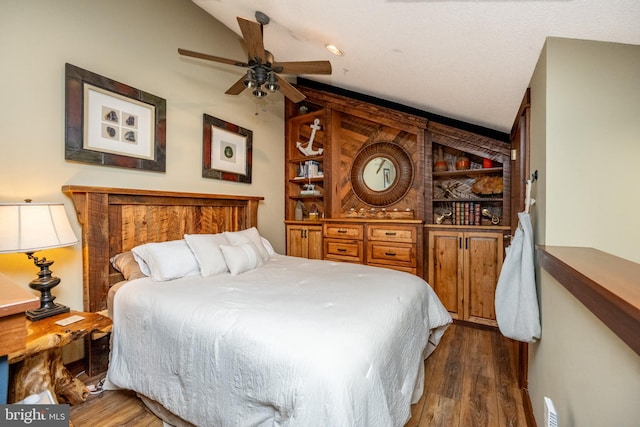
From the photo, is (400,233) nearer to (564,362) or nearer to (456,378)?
(456,378)

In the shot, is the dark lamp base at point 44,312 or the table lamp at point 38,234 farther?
the dark lamp base at point 44,312

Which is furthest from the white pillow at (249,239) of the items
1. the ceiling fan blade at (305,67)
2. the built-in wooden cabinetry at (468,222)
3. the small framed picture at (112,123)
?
the built-in wooden cabinetry at (468,222)

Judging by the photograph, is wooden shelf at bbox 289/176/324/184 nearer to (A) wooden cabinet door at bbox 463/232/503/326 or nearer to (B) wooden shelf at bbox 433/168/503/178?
(B) wooden shelf at bbox 433/168/503/178

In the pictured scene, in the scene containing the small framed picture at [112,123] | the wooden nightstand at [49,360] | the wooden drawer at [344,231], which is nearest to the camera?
the wooden nightstand at [49,360]

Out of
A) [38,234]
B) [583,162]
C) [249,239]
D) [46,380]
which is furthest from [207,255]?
[583,162]

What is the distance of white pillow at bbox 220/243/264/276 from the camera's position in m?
2.23

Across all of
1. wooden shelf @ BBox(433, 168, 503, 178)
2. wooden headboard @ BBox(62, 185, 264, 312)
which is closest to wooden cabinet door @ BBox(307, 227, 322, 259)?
wooden headboard @ BBox(62, 185, 264, 312)

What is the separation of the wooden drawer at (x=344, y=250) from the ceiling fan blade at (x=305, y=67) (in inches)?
76.8

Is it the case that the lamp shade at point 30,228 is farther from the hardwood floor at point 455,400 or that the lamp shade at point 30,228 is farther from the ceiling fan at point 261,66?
the ceiling fan at point 261,66

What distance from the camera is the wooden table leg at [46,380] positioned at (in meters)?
1.49

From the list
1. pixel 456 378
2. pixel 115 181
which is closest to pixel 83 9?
pixel 115 181

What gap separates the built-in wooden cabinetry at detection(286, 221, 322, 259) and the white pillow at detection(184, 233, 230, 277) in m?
1.65

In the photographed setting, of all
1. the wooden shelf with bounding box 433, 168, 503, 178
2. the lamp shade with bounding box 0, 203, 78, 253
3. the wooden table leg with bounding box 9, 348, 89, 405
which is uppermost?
the wooden shelf with bounding box 433, 168, 503, 178

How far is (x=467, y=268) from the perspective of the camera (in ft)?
9.78
